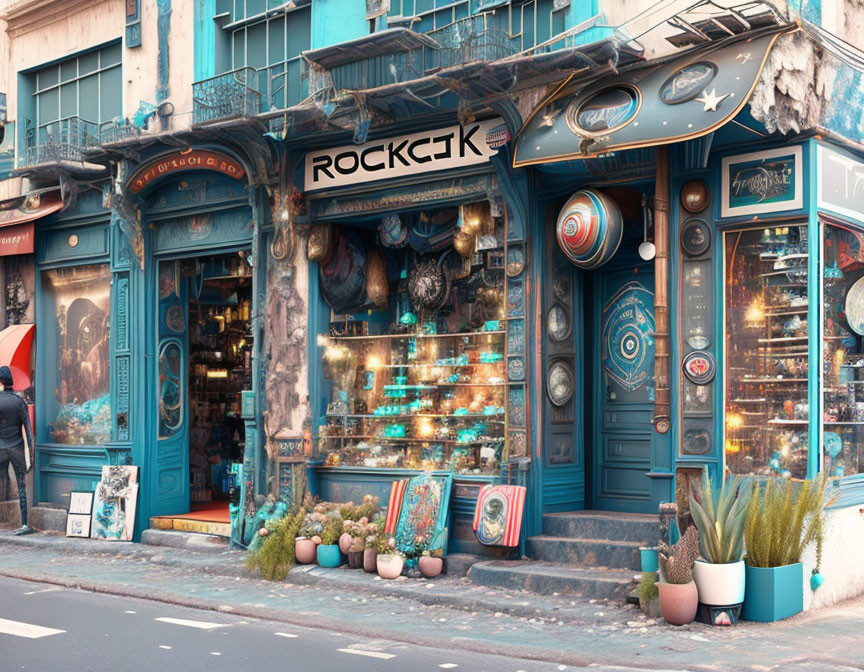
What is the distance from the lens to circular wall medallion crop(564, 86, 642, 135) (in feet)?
31.7

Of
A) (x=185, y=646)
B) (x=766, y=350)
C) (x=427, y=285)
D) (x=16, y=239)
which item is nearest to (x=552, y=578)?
(x=766, y=350)

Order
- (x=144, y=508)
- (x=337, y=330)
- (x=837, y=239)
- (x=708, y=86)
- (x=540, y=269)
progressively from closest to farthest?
(x=708, y=86) → (x=837, y=239) → (x=540, y=269) → (x=337, y=330) → (x=144, y=508)

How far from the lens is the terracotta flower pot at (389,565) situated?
1073 centimetres

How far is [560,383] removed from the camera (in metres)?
11.1

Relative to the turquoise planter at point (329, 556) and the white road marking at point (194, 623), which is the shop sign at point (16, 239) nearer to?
the turquoise planter at point (329, 556)

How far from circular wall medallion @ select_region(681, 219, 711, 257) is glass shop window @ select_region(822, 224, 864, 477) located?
1.07m

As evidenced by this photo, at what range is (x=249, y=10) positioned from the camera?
43.4ft

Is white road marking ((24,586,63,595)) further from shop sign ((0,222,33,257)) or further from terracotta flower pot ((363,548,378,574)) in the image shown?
shop sign ((0,222,33,257))

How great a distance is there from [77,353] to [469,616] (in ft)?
27.3

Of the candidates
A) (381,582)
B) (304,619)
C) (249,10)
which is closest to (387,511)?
(381,582)

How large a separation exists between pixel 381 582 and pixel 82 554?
4.86 meters

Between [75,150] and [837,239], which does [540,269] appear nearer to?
[837,239]

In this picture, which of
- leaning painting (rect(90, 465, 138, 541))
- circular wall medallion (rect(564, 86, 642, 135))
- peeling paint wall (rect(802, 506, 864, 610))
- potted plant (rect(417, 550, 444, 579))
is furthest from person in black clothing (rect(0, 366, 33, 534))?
peeling paint wall (rect(802, 506, 864, 610))

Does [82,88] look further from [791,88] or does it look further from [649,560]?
[649,560]
